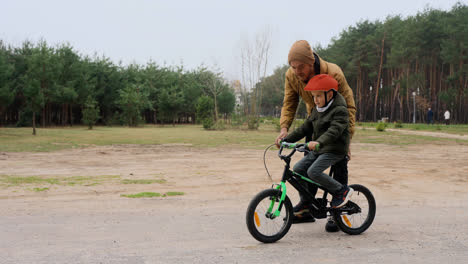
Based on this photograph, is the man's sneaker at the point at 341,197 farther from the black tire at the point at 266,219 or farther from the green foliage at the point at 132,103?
the green foliage at the point at 132,103

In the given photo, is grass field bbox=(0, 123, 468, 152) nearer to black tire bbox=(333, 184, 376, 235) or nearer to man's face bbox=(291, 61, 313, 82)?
black tire bbox=(333, 184, 376, 235)

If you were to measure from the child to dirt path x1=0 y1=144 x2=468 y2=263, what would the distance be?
0.52m

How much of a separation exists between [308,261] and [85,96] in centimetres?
3865

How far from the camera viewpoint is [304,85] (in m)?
4.05

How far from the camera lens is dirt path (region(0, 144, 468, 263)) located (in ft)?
10.6

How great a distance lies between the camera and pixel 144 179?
7.39 metres

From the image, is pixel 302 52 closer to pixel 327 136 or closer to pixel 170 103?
pixel 327 136

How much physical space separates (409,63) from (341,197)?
4543cm

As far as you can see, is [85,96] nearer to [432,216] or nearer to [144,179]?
[144,179]

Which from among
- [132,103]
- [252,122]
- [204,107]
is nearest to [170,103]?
[132,103]

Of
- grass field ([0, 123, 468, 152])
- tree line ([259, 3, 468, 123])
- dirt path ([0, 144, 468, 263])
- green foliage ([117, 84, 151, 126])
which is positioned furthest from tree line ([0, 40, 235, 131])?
dirt path ([0, 144, 468, 263])

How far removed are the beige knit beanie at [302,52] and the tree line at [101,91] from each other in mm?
24005

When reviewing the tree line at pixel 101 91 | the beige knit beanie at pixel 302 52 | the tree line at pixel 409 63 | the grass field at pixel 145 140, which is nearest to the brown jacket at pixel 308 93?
the beige knit beanie at pixel 302 52

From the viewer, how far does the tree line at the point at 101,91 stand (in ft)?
111
